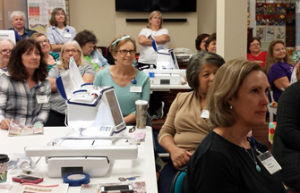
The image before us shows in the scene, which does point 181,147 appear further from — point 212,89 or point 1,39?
point 1,39

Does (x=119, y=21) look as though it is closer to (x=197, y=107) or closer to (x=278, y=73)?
(x=278, y=73)

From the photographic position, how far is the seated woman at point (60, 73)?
12.1ft

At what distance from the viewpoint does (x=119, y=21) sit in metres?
7.63

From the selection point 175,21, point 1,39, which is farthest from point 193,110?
point 175,21

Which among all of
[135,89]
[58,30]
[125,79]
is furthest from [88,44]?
[135,89]

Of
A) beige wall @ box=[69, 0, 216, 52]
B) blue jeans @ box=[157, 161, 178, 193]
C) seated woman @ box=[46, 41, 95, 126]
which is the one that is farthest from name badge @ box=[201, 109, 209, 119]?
beige wall @ box=[69, 0, 216, 52]

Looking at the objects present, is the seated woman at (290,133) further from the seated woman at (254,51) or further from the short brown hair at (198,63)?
the seated woman at (254,51)

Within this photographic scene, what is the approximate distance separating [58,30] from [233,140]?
5010 millimetres

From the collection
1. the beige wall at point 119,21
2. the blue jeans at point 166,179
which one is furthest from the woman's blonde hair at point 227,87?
the beige wall at point 119,21

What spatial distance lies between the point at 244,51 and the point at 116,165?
10.7ft

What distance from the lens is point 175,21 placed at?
768cm

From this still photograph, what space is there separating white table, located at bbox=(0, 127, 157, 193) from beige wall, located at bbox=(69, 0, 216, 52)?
5.31 m

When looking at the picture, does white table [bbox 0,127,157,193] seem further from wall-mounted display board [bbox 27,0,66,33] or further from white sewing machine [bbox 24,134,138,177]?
wall-mounted display board [bbox 27,0,66,33]

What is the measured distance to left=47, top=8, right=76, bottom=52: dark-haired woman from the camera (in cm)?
602
